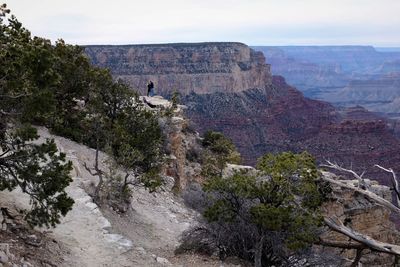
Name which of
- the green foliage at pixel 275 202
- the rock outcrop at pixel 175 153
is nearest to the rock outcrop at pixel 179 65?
the rock outcrop at pixel 175 153

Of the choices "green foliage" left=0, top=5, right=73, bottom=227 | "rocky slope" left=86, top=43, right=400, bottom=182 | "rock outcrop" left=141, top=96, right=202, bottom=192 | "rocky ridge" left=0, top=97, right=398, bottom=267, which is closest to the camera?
"green foliage" left=0, top=5, right=73, bottom=227

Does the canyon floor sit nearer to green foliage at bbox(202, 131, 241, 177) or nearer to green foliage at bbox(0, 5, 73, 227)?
green foliage at bbox(0, 5, 73, 227)

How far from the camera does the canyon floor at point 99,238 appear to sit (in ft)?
32.6

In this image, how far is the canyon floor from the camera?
32.6ft

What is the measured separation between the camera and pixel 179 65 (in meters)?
104

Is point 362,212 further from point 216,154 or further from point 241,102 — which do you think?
point 241,102

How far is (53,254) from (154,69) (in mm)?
94059

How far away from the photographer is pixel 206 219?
12.2m

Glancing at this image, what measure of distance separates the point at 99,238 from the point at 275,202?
13.3ft

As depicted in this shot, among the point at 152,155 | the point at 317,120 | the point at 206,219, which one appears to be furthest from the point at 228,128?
the point at 206,219

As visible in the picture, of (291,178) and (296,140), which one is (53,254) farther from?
(296,140)

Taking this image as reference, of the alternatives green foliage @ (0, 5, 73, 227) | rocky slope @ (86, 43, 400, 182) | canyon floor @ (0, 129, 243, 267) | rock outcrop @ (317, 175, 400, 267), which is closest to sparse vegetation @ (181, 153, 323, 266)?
canyon floor @ (0, 129, 243, 267)

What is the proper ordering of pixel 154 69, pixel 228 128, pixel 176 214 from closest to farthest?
1. pixel 176 214
2. pixel 228 128
3. pixel 154 69

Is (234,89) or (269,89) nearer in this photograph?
(234,89)
